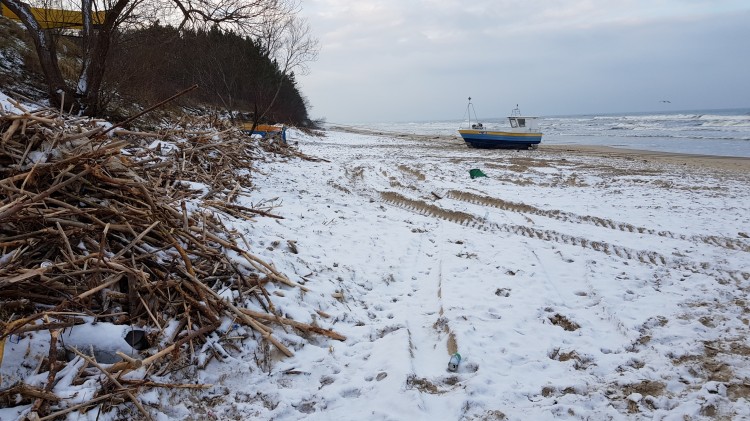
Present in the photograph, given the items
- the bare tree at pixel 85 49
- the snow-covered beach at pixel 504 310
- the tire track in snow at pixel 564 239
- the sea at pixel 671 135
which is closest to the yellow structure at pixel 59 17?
the bare tree at pixel 85 49

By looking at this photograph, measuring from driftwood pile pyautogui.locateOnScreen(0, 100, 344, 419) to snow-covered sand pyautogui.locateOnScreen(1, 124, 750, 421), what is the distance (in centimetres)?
24

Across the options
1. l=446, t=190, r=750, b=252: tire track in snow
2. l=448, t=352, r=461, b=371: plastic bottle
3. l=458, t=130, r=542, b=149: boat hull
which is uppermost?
l=458, t=130, r=542, b=149: boat hull

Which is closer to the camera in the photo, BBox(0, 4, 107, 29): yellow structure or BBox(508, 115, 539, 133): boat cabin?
BBox(0, 4, 107, 29): yellow structure

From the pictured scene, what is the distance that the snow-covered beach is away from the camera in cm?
295

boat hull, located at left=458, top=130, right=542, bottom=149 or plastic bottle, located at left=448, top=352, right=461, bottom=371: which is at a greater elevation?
boat hull, located at left=458, top=130, right=542, bottom=149

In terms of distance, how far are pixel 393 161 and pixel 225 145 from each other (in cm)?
866

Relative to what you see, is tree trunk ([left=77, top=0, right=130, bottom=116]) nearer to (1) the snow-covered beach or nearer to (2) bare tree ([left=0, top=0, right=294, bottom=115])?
(2) bare tree ([left=0, top=0, right=294, bottom=115])

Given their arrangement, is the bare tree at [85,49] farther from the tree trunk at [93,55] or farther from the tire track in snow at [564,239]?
the tire track in snow at [564,239]

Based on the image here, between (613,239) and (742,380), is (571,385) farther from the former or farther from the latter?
(613,239)

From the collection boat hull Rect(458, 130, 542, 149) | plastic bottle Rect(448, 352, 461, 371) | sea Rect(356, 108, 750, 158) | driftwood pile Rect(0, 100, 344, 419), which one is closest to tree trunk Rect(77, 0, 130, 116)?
driftwood pile Rect(0, 100, 344, 419)

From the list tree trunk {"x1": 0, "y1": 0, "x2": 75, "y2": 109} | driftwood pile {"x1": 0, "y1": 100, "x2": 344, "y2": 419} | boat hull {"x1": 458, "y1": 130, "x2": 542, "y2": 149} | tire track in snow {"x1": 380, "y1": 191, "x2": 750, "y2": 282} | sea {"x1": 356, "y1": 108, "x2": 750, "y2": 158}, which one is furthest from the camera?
boat hull {"x1": 458, "y1": 130, "x2": 542, "y2": 149}

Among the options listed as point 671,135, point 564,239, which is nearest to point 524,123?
point 671,135

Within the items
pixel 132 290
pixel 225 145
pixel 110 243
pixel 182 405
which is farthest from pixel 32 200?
pixel 225 145

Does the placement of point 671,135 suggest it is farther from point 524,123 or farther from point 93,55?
point 93,55
